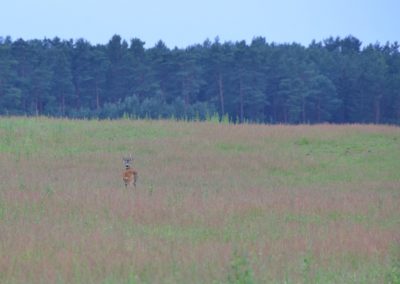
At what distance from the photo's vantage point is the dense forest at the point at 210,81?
200ft

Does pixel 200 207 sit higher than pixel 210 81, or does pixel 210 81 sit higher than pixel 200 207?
pixel 210 81

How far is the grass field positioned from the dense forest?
31.5 m

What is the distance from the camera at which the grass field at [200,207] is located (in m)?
9.62

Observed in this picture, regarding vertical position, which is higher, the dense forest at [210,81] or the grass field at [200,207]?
the dense forest at [210,81]

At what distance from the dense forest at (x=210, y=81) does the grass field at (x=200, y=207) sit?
103ft

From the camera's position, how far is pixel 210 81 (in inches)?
2576

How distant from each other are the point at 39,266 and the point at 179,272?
161cm

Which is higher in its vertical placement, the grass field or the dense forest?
the dense forest

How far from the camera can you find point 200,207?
14.5 meters

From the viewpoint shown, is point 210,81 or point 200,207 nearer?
point 200,207

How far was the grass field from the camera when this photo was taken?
9.62m

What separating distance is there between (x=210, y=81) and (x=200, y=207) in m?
51.3

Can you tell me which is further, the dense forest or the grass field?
the dense forest

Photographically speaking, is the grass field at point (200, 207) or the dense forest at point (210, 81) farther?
the dense forest at point (210, 81)
